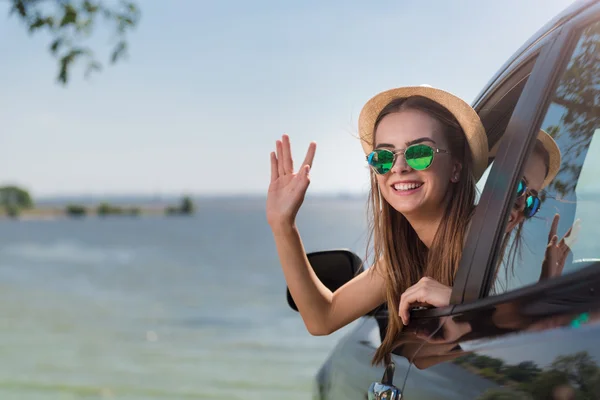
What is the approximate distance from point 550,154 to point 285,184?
91 centimetres

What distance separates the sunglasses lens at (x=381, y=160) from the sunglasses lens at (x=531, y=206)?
0.48 meters

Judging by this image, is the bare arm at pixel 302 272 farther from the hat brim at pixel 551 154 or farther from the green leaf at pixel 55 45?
the green leaf at pixel 55 45

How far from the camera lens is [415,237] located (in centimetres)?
245

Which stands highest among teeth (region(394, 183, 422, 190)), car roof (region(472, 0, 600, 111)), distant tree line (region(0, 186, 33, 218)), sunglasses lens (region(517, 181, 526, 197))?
car roof (region(472, 0, 600, 111))

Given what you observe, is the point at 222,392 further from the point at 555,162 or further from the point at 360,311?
the point at 555,162

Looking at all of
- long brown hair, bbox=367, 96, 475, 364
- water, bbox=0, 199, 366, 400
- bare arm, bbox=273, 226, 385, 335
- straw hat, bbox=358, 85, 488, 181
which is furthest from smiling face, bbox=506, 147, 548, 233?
water, bbox=0, 199, 366, 400

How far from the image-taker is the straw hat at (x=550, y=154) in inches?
69.9

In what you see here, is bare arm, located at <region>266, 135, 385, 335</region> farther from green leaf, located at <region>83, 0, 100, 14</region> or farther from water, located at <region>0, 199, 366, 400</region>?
green leaf, located at <region>83, 0, 100, 14</region>

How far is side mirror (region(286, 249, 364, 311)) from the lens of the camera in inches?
107

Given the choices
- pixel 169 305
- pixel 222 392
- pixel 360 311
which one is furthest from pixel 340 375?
pixel 169 305

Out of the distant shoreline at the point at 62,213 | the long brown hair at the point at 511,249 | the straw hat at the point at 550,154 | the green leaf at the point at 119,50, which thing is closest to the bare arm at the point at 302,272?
the long brown hair at the point at 511,249

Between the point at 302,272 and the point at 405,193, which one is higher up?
the point at 405,193

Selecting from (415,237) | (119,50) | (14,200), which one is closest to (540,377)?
(415,237)

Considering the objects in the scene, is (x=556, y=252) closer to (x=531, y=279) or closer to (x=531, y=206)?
(x=531, y=279)
